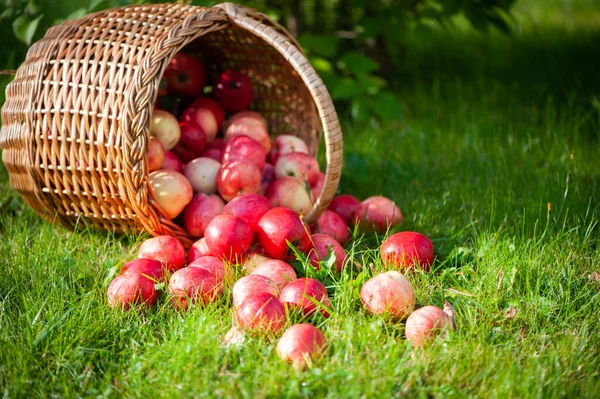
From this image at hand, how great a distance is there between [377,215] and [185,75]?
3.49 ft

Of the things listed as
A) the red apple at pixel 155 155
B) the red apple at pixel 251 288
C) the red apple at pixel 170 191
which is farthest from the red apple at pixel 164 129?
the red apple at pixel 251 288

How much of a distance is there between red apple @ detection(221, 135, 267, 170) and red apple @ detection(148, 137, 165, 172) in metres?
0.27

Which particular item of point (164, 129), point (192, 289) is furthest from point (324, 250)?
point (164, 129)

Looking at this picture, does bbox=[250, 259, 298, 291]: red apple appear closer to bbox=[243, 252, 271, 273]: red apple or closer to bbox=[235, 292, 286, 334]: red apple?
bbox=[243, 252, 271, 273]: red apple

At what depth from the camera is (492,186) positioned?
9.68ft

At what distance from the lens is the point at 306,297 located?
72.8 inches

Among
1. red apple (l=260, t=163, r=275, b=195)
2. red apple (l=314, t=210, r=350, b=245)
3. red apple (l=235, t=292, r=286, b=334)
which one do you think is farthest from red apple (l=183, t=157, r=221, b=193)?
red apple (l=235, t=292, r=286, b=334)

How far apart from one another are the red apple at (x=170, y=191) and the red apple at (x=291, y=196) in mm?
340

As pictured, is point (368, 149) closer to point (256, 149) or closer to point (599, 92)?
point (256, 149)

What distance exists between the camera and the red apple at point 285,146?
286cm

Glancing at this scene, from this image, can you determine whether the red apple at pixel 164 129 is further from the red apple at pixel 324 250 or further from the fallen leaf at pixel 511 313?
the fallen leaf at pixel 511 313

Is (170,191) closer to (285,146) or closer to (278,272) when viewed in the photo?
(278,272)

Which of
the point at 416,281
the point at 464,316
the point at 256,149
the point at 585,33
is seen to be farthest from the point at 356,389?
the point at 585,33

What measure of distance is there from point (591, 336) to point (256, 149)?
140cm
